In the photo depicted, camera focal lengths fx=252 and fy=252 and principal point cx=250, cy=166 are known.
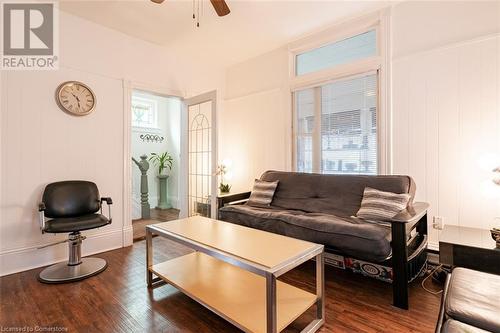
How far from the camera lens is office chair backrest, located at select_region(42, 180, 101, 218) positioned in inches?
95.8

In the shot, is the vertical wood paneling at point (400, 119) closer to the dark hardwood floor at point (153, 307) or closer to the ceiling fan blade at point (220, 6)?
the dark hardwood floor at point (153, 307)

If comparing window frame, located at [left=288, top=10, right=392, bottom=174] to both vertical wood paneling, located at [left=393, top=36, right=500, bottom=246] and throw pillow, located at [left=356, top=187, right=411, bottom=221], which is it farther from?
throw pillow, located at [left=356, top=187, right=411, bottom=221]

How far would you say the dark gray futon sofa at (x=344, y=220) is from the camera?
5.80 feet

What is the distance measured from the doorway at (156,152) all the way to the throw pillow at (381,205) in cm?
359

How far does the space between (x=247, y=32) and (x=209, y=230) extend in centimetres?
251

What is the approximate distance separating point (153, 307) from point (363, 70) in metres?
3.04

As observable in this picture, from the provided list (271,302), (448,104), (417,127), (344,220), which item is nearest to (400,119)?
(417,127)

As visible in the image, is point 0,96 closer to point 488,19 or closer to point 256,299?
point 256,299

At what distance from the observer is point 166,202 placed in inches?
210

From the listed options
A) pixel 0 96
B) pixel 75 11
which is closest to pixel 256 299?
pixel 0 96

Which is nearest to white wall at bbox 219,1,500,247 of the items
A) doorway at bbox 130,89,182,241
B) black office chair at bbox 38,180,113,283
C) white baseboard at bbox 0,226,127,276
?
black office chair at bbox 38,180,113,283

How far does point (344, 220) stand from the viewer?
7.10 feet

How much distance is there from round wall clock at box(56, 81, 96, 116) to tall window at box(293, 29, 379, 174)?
2539 mm

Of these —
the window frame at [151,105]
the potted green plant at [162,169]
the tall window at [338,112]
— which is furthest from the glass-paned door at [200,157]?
the window frame at [151,105]
